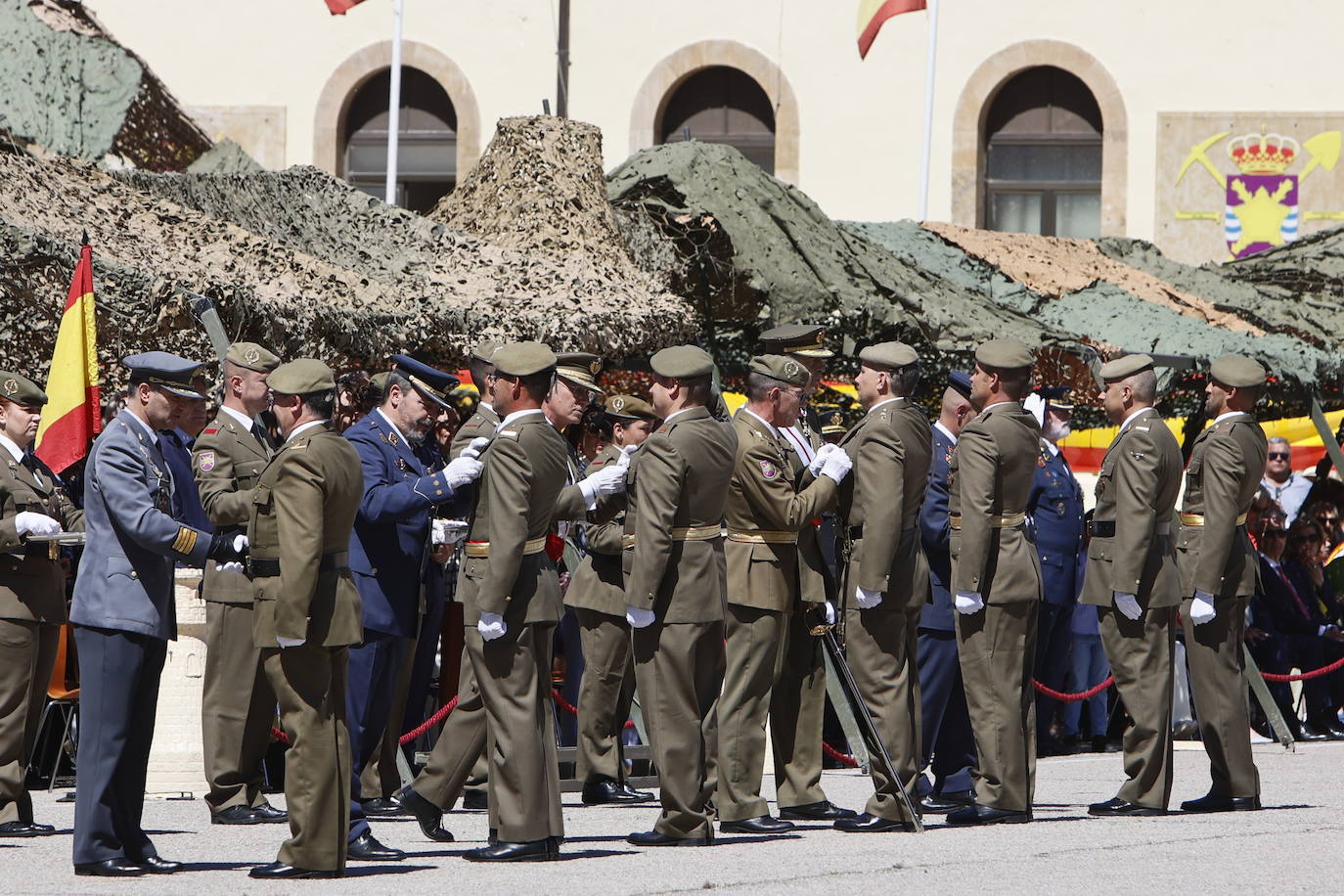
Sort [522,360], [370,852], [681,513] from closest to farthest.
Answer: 1. [370,852]
2. [522,360]
3. [681,513]

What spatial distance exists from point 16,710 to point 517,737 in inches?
79.9

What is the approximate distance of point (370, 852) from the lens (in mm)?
6906

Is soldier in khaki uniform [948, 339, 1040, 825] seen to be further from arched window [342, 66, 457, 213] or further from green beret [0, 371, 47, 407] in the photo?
arched window [342, 66, 457, 213]

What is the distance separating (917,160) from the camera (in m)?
20.3

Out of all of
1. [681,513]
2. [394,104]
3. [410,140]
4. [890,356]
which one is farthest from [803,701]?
[410,140]

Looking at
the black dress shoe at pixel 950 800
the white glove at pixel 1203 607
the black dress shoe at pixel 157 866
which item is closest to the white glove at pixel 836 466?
the black dress shoe at pixel 950 800

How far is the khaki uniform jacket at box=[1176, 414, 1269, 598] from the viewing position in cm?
854

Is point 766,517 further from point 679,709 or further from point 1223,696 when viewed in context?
point 1223,696

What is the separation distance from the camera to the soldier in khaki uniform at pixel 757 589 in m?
7.68

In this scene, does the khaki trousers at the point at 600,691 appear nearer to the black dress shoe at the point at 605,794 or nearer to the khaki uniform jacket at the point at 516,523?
the black dress shoe at the point at 605,794

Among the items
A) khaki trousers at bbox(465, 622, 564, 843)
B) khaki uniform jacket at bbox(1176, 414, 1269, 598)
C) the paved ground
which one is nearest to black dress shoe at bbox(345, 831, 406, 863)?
the paved ground

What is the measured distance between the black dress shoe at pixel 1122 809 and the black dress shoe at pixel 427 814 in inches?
99.9

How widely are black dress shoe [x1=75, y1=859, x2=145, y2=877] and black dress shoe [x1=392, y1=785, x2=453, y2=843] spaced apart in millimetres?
1017

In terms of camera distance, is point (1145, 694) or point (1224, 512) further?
point (1224, 512)
